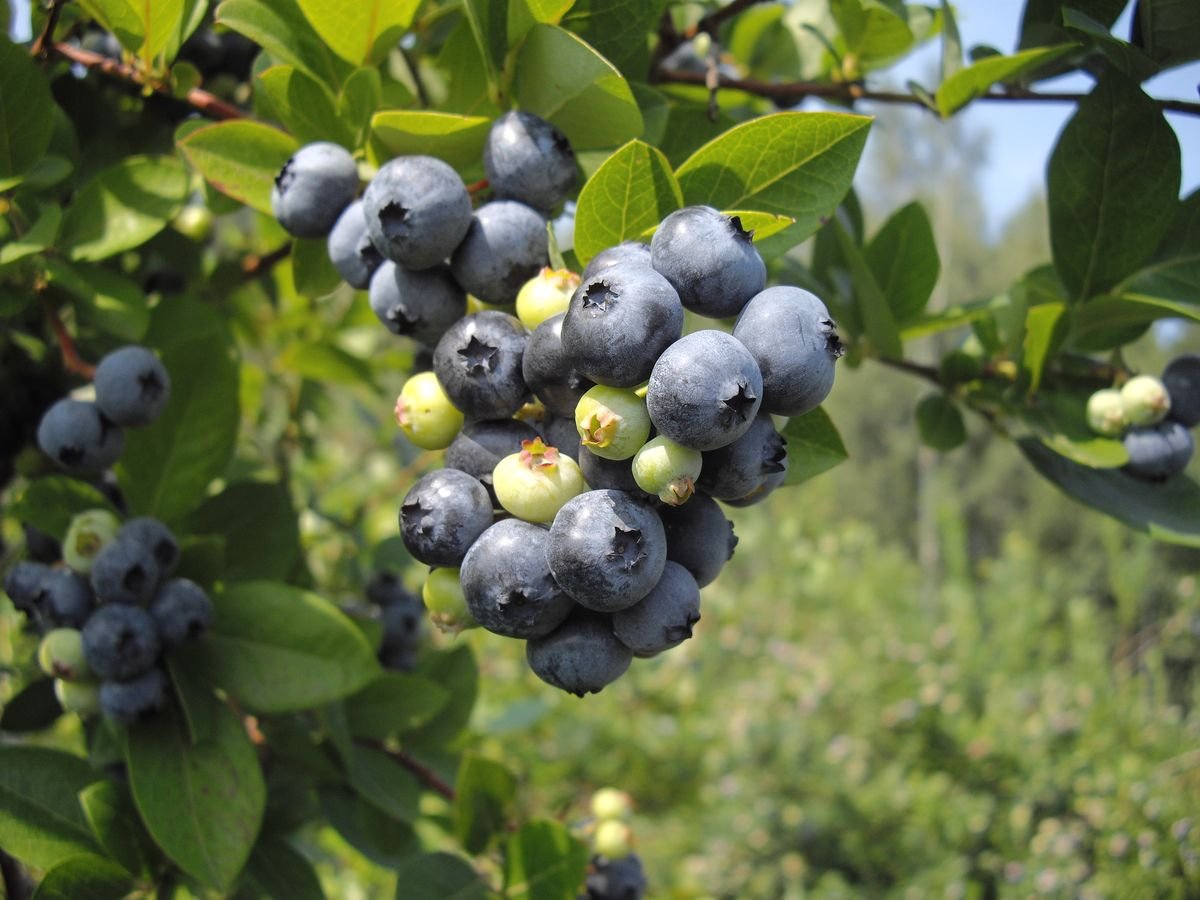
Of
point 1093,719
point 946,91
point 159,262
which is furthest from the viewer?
point 1093,719

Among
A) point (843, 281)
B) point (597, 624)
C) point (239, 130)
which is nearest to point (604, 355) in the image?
point (597, 624)

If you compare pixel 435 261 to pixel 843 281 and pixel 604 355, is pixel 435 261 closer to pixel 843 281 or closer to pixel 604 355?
pixel 604 355

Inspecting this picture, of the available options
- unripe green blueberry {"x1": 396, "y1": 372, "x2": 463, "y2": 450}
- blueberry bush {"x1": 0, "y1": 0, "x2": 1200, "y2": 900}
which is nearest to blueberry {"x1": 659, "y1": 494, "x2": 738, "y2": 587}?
blueberry bush {"x1": 0, "y1": 0, "x2": 1200, "y2": 900}

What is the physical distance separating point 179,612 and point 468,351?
1.82 ft

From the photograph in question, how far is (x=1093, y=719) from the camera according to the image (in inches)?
206

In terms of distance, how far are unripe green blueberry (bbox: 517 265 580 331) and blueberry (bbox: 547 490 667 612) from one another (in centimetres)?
16

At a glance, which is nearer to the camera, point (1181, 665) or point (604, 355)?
point (604, 355)

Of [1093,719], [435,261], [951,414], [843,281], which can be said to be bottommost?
[1093,719]

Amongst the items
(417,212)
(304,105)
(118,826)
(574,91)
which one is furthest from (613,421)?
(118,826)

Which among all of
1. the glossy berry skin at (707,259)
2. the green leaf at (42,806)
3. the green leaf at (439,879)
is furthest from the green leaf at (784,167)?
the green leaf at (42,806)

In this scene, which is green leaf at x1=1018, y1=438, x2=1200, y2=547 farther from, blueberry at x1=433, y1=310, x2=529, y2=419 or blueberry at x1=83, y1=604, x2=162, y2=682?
blueberry at x1=83, y1=604, x2=162, y2=682

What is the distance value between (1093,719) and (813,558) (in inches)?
89.5

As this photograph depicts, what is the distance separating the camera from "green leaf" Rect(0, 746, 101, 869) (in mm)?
1027

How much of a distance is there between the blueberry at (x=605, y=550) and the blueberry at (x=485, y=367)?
123mm
